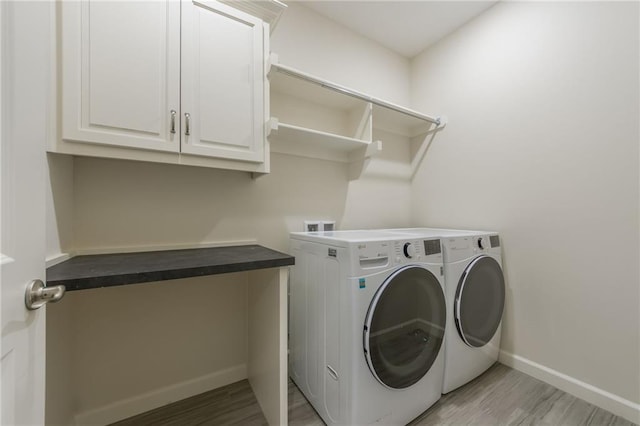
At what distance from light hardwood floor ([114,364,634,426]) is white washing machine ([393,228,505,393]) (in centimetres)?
11

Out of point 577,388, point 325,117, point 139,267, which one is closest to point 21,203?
point 139,267

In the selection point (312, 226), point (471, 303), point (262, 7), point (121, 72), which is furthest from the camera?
point (312, 226)

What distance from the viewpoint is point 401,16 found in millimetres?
1933

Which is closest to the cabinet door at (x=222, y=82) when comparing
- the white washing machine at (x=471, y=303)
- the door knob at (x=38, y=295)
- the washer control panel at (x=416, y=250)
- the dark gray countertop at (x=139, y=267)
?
the dark gray countertop at (x=139, y=267)

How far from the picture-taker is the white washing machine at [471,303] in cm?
139

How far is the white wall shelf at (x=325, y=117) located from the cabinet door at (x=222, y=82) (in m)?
0.15

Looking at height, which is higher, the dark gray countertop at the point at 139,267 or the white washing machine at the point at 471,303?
Answer: the dark gray countertop at the point at 139,267

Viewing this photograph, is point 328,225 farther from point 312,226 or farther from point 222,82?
point 222,82

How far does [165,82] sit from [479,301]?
2041 mm

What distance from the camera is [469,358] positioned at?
1.51 metres

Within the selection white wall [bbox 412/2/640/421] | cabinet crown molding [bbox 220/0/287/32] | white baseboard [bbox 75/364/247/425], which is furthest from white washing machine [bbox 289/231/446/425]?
cabinet crown molding [bbox 220/0/287/32]

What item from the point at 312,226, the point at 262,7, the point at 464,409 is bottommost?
the point at 464,409

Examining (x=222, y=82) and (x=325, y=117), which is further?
(x=325, y=117)

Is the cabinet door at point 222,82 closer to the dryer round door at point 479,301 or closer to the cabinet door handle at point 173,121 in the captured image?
the cabinet door handle at point 173,121
